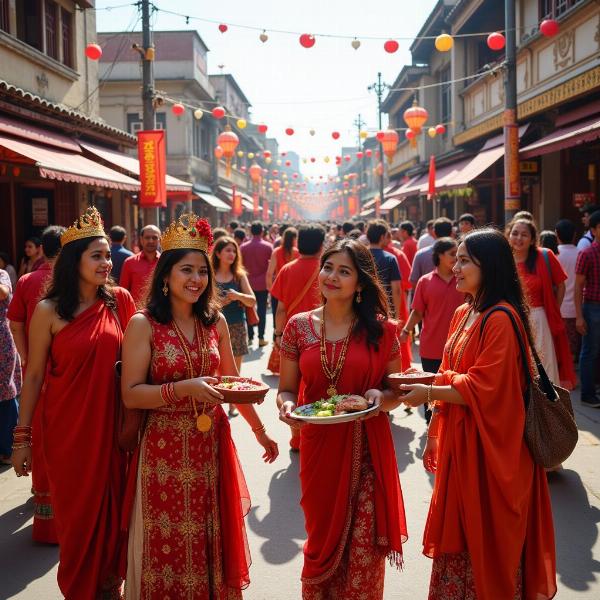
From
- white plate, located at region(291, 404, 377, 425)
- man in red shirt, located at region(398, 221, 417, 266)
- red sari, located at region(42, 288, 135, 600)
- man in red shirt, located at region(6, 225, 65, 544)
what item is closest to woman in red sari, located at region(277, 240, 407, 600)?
white plate, located at region(291, 404, 377, 425)

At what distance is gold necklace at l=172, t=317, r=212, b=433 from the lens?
123 inches

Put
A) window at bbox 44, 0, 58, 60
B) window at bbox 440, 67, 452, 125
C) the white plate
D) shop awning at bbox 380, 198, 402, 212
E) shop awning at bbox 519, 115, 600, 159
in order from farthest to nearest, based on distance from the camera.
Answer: shop awning at bbox 380, 198, 402, 212, window at bbox 440, 67, 452, 125, window at bbox 44, 0, 58, 60, shop awning at bbox 519, 115, 600, 159, the white plate

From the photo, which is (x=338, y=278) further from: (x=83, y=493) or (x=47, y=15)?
(x=47, y=15)

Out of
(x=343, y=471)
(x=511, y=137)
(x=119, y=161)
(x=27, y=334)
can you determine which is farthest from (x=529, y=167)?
(x=343, y=471)

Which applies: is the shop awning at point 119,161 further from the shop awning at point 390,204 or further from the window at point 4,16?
the shop awning at point 390,204

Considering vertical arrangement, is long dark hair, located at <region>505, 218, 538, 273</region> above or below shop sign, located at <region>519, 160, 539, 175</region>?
below

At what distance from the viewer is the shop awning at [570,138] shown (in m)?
9.74

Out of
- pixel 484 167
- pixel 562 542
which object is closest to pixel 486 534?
pixel 562 542

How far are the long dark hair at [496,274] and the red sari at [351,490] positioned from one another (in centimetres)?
48

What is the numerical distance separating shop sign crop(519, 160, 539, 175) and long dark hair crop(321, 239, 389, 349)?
1156cm

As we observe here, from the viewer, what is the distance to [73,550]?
11.3 feet

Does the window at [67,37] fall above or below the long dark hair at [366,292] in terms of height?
above

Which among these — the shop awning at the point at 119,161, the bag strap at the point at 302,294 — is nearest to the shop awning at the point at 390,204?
the shop awning at the point at 119,161

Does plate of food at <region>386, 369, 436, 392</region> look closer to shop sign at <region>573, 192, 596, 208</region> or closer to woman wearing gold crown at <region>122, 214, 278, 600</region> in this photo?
woman wearing gold crown at <region>122, 214, 278, 600</region>
